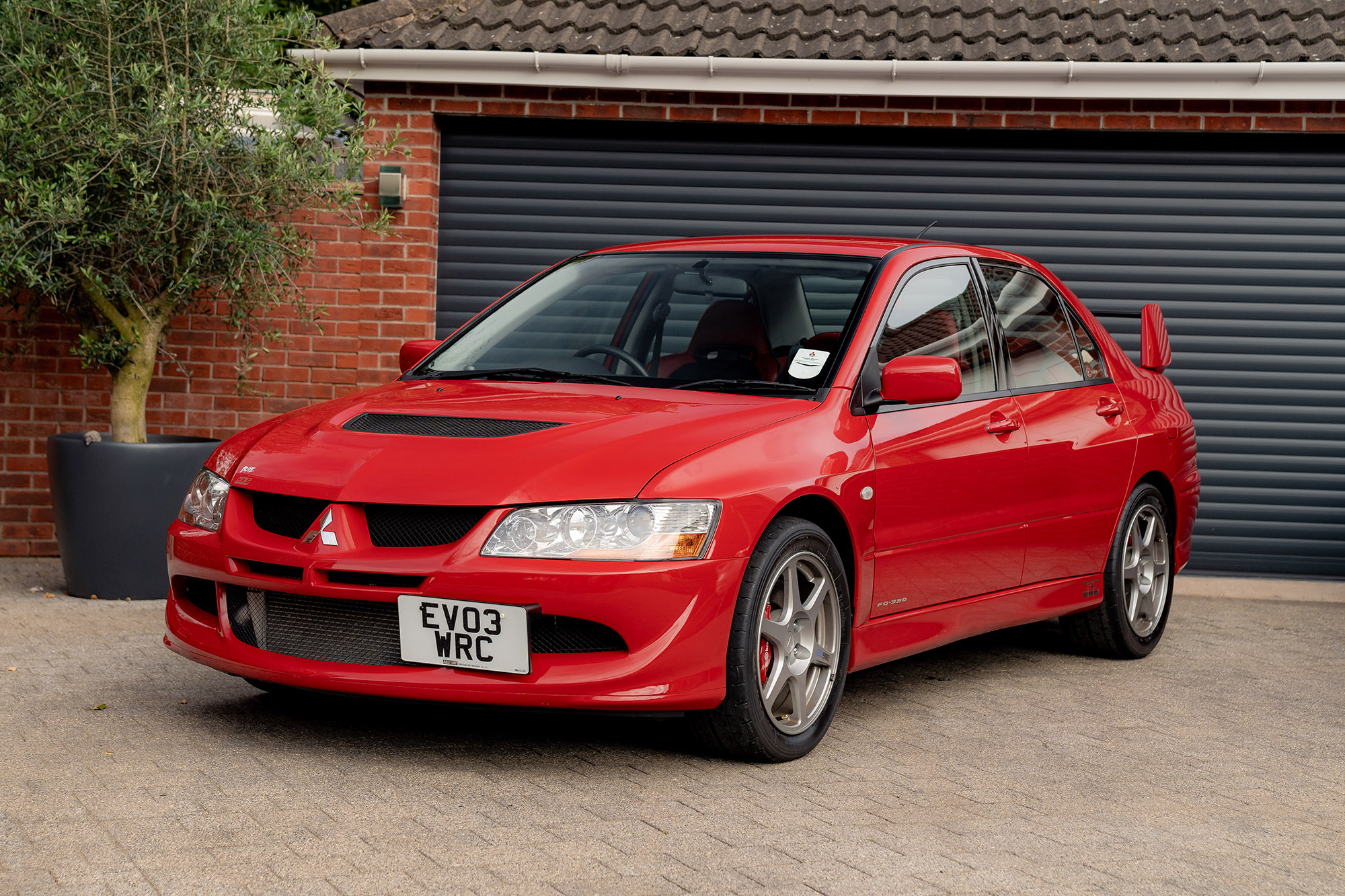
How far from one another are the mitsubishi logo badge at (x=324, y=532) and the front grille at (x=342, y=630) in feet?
0.52

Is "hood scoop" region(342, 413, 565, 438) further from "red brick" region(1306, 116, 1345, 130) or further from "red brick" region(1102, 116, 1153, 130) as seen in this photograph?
"red brick" region(1306, 116, 1345, 130)

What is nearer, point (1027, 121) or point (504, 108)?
point (1027, 121)

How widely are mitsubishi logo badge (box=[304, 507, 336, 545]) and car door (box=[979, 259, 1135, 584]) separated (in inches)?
104

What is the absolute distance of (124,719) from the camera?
4.71 metres

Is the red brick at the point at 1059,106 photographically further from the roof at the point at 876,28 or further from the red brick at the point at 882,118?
the red brick at the point at 882,118

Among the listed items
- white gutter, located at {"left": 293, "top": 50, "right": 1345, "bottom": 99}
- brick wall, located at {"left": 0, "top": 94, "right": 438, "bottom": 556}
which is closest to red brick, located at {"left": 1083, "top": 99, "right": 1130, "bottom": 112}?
white gutter, located at {"left": 293, "top": 50, "right": 1345, "bottom": 99}

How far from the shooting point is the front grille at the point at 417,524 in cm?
394

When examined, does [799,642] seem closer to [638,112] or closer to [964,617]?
[964,617]

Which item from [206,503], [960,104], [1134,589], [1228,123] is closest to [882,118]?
[960,104]

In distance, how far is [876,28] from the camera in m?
8.88

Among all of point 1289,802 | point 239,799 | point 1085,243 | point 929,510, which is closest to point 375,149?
point 1085,243

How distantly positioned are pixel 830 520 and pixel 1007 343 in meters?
1.46

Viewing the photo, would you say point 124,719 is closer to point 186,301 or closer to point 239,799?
point 239,799

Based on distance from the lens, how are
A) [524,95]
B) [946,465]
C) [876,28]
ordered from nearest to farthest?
1. [946,465]
2. [524,95]
3. [876,28]
